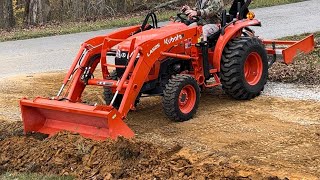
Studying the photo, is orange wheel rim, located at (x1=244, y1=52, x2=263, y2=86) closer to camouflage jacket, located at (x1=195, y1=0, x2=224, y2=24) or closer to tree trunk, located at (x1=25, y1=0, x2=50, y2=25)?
camouflage jacket, located at (x1=195, y1=0, x2=224, y2=24)

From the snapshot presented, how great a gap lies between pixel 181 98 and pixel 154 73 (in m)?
0.49

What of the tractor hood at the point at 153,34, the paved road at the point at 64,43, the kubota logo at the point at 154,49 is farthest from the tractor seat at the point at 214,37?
the paved road at the point at 64,43

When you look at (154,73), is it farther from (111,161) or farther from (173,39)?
(111,161)

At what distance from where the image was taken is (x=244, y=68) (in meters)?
7.95

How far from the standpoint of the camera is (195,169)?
519 cm

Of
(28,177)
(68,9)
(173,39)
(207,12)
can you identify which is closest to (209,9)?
(207,12)

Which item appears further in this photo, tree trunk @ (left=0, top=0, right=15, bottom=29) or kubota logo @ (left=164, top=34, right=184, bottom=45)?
tree trunk @ (left=0, top=0, right=15, bottom=29)

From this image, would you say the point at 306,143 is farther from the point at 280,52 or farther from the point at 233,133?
the point at 280,52

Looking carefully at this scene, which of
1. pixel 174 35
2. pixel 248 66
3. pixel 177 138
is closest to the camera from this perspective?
pixel 177 138

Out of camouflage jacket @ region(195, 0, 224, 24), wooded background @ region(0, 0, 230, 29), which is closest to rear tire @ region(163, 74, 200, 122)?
camouflage jacket @ region(195, 0, 224, 24)

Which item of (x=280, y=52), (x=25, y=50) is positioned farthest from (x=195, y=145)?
(x=25, y=50)

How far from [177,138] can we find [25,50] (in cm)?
932

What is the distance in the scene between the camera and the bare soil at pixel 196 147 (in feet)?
17.1

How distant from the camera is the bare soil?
5219 millimetres
